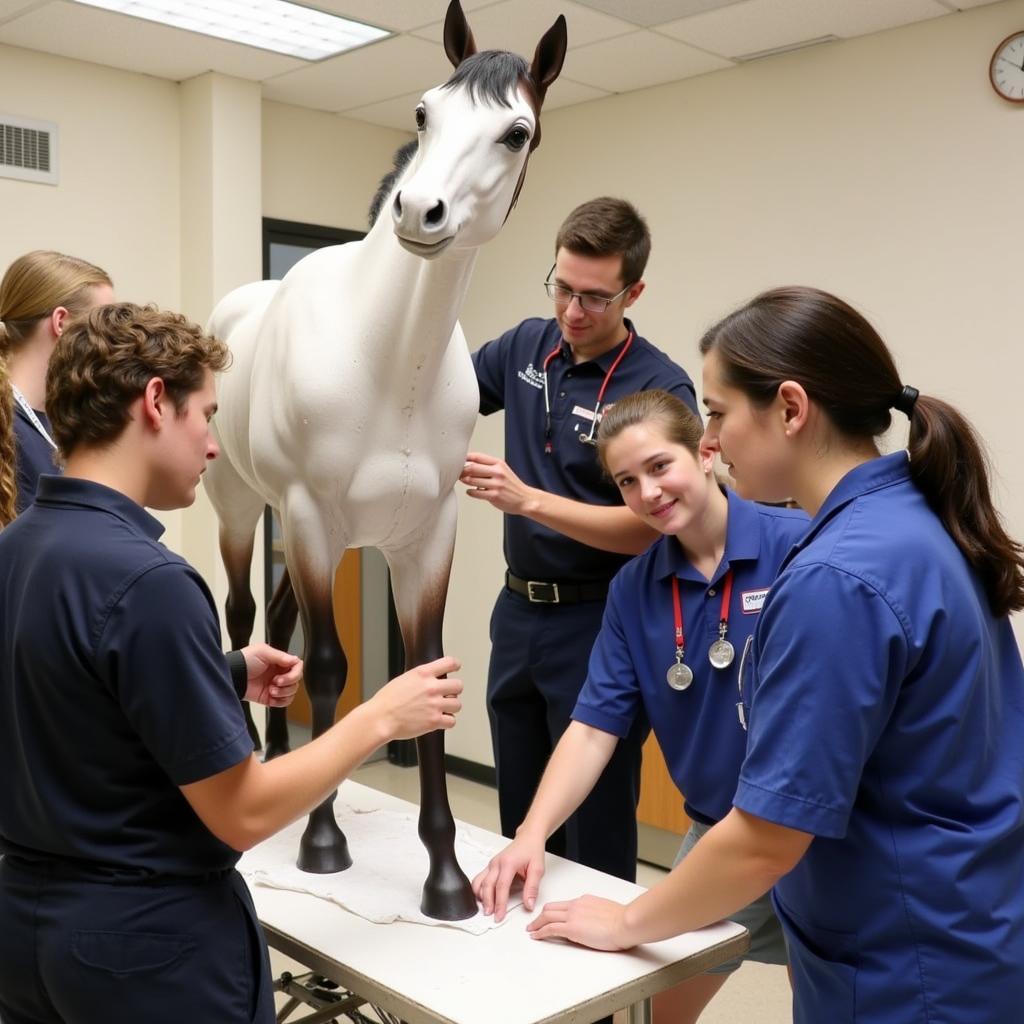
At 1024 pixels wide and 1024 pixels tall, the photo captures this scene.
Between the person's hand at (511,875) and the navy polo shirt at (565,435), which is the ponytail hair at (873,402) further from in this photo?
the navy polo shirt at (565,435)

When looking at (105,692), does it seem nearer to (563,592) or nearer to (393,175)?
(393,175)

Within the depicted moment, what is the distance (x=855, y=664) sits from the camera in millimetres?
1066

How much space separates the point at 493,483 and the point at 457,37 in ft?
2.14

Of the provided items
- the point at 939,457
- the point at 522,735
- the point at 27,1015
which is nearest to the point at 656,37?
the point at 522,735

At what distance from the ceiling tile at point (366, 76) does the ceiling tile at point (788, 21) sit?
31.4 inches

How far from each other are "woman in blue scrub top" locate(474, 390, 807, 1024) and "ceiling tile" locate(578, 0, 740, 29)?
182 centimetres

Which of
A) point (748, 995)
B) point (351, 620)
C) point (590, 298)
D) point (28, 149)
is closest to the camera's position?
point (590, 298)

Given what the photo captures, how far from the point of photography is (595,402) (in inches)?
84.0

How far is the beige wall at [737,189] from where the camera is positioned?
10.7 feet

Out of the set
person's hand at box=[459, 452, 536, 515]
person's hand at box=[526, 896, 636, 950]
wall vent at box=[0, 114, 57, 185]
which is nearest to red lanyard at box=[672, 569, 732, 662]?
person's hand at box=[459, 452, 536, 515]

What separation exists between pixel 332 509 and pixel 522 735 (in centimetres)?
82

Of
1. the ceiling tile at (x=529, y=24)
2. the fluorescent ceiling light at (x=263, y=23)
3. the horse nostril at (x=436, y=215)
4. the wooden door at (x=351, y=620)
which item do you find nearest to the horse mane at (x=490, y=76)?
the horse nostril at (x=436, y=215)

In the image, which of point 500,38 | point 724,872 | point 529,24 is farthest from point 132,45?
point 724,872

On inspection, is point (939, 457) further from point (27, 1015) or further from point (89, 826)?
point (27, 1015)
